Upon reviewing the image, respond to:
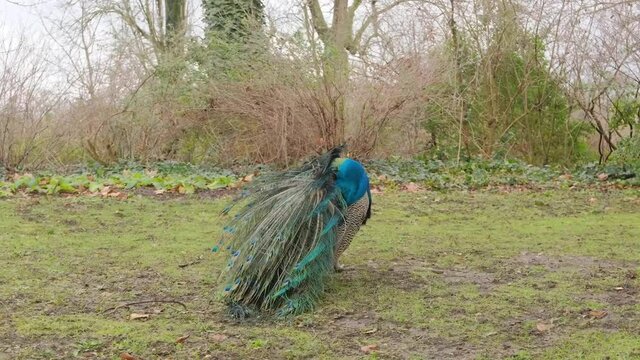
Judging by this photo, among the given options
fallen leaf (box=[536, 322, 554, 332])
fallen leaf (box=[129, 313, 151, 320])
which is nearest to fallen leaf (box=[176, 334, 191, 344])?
fallen leaf (box=[129, 313, 151, 320])

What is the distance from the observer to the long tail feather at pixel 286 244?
17.1 ft

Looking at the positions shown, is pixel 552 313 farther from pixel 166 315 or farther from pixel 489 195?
pixel 489 195

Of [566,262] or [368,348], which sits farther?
Answer: [566,262]

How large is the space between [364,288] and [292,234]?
78cm

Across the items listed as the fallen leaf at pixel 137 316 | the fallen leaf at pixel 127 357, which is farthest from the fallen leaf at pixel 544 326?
the fallen leaf at pixel 137 316

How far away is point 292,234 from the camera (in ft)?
17.7

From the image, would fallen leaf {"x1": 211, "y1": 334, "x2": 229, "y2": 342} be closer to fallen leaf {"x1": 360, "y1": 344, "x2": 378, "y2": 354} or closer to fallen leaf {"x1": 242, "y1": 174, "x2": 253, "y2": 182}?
fallen leaf {"x1": 360, "y1": 344, "x2": 378, "y2": 354}

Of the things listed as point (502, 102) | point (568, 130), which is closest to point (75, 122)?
point (502, 102)

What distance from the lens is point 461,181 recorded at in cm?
1252

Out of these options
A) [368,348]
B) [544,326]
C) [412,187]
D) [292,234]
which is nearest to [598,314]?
[544,326]

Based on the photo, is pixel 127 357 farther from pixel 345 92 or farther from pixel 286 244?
pixel 345 92

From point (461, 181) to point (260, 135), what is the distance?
3.70 meters

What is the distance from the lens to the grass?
180 inches

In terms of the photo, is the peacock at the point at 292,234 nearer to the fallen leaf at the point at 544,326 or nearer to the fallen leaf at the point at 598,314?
the fallen leaf at the point at 544,326
